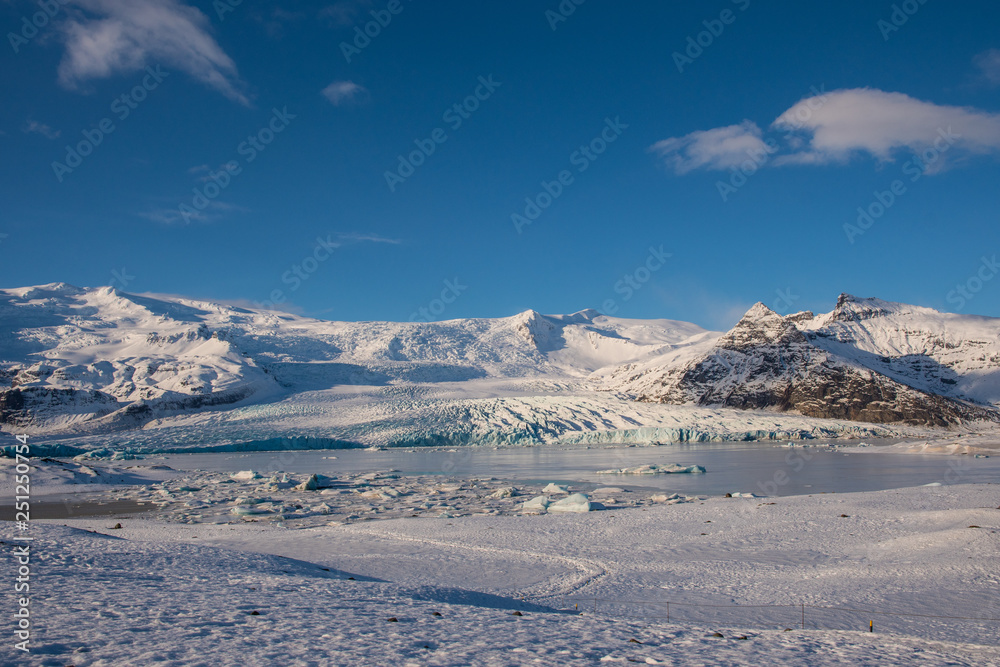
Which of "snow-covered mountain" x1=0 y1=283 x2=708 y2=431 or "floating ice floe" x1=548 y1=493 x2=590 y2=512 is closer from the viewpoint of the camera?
"floating ice floe" x1=548 y1=493 x2=590 y2=512

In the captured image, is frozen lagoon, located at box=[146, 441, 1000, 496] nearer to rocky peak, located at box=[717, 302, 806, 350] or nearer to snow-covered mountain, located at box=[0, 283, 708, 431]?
snow-covered mountain, located at box=[0, 283, 708, 431]

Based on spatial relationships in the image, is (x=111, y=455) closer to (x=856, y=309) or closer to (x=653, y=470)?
(x=653, y=470)

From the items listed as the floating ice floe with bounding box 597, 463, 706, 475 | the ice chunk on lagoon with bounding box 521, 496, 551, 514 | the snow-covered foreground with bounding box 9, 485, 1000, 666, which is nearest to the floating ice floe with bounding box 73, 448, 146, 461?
the snow-covered foreground with bounding box 9, 485, 1000, 666

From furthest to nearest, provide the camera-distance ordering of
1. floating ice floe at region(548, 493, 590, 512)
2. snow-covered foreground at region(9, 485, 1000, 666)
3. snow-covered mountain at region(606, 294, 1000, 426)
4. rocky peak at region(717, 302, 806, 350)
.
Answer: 1. rocky peak at region(717, 302, 806, 350)
2. snow-covered mountain at region(606, 294, 1000, 426)
3. floating ice floe at region(548, 493, 590, 512)
4. snow-covered foreground at region(9, 485, 1000, 666)

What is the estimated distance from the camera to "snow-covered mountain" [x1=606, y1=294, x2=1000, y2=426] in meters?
46.4

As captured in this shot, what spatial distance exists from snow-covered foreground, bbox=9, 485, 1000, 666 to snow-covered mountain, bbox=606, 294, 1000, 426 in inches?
1591

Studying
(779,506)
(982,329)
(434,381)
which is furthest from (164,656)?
(982,329)

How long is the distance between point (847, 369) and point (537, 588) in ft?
169

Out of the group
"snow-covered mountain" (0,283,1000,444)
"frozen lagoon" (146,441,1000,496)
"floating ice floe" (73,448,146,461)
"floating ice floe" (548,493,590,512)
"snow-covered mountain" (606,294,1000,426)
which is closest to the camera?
"floating ice floe" (548,493,590,512)

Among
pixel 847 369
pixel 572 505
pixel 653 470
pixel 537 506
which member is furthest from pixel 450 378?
pixel 572 505

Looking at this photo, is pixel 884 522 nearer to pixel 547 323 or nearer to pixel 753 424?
pixel 753 424

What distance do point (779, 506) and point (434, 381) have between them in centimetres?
5146

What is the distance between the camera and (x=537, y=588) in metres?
6.38

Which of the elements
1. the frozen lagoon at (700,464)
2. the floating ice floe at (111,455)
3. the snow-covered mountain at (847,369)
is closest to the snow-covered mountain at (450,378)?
the snow-covered mountain at (847,369)
